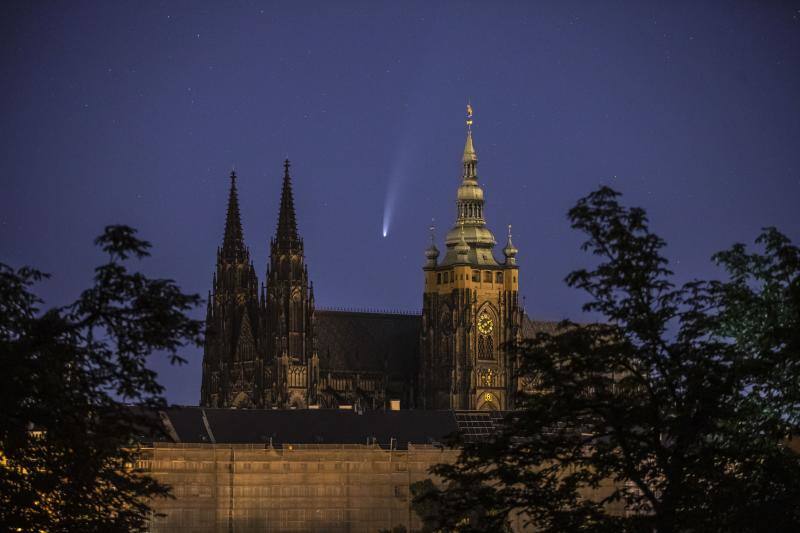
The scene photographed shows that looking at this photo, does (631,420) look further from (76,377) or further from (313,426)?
(313,426)

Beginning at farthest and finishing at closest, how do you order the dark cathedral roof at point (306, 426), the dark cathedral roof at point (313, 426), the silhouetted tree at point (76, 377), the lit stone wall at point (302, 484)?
1. the dark cathedral roof at point (313, 426)
2. the dark cathedral roof at point (306, 426)
3. the lit stone wall at point (302, 484)
4. the silhouetted tree at point (76, 377)

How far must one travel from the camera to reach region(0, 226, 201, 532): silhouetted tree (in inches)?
1702

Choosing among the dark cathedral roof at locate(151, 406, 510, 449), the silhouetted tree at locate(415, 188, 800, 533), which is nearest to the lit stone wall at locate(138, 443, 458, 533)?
the dark cathedral roof at locate(151, 406, 510, 449)

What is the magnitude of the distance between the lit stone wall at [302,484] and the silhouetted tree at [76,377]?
11246cm

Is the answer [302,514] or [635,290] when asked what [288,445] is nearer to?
[302,514]

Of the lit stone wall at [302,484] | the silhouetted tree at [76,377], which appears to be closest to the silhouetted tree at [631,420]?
the silhouetted tree at [76,377]

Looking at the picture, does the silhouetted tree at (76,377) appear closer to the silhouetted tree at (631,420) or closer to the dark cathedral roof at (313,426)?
the silhouetted tree at (631,420)

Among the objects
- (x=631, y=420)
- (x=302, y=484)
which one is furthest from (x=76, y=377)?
(x=302, y=484)

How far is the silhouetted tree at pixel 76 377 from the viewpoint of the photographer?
43.2 meters

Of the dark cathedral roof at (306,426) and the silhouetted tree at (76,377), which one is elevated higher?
the dark cathedral roof at (306,426)

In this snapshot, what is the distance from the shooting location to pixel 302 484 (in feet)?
538

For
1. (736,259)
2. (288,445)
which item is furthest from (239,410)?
(736,259)

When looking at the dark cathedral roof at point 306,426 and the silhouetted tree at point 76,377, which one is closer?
the silhouetted tree at point 76,377

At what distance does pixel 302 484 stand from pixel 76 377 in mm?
120391
